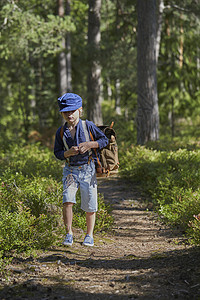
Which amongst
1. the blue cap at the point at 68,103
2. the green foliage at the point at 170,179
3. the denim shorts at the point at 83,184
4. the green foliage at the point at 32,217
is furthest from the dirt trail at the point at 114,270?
the blue cap at the point at 68,103

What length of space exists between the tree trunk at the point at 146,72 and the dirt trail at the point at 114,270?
623cm

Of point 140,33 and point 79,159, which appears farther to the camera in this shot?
point 140,33

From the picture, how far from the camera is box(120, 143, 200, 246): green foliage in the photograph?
246 inches

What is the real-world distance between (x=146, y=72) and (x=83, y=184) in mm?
7700

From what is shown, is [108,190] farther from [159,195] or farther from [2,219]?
[2,219]

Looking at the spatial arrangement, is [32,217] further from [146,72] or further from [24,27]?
[24,27]

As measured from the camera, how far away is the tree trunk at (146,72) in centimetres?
1171

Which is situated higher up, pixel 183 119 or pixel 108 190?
pixel 183 119

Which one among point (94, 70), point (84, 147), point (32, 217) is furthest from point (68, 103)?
point (94, 70)

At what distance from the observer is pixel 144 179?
9.21 meters

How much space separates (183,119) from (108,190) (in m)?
16.1

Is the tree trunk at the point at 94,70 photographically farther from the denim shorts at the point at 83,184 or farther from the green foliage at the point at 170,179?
the denim shorts at the point at 83,184

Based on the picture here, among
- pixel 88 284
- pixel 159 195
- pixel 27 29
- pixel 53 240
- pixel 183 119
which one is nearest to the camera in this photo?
pixel 88 284

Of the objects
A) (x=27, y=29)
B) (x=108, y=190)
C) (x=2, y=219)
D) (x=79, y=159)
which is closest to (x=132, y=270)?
(x=79, y=159)
